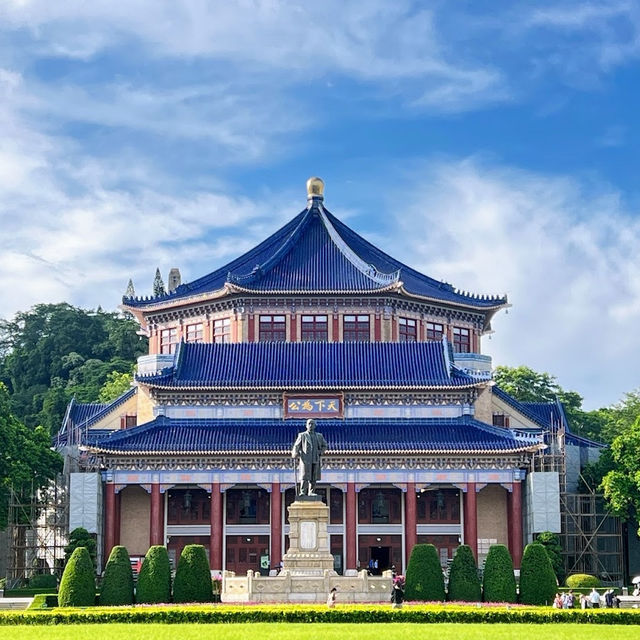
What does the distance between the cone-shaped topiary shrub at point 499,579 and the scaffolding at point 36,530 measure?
2246 cm

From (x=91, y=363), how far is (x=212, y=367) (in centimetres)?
4713

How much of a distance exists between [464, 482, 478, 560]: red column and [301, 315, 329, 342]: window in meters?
15.7

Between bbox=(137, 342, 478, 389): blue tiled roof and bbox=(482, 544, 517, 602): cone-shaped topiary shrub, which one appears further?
bbox=(137, 342, 478, 389): blue tiled roof

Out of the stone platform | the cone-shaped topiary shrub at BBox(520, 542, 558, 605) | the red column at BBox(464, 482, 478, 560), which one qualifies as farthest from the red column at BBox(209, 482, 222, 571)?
the cone-shaped topiary shrub at BBox(520, 542, 558, 605)

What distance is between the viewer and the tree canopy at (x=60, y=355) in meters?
105

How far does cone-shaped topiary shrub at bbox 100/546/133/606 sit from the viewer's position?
43.5 meters

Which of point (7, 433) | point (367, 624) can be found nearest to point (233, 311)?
point (7, 433)

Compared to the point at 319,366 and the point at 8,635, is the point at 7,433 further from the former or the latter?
the point at 8,635

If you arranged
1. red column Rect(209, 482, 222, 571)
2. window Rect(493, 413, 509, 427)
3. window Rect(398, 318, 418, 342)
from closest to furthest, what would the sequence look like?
red column Rect(209, 482, 222, 571) < window Rect(493, 413, 509, 427) < window Rect(398, 318, 418, 342)

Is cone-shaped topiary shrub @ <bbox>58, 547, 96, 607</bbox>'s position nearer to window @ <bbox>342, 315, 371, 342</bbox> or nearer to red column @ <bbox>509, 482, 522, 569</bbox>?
red column @ <bbox>509, 482, 522, 569</bbox>

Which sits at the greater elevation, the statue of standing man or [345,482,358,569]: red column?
the statue of standing man

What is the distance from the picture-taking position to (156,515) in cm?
5841

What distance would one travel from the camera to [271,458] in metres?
58.7

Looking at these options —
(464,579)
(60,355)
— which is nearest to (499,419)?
(464,579)
